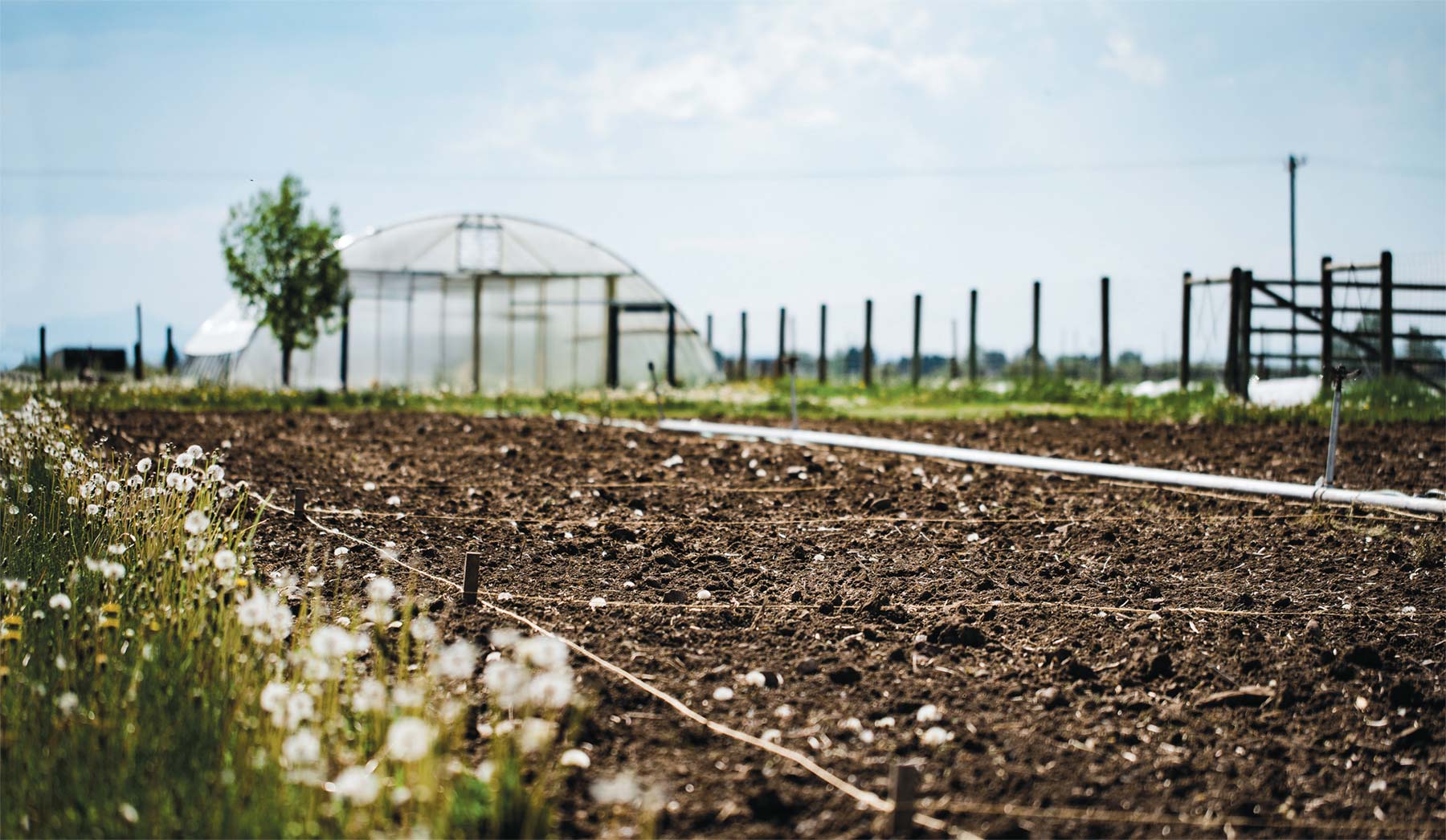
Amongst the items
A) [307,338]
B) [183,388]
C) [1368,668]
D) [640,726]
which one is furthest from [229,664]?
[307,338]

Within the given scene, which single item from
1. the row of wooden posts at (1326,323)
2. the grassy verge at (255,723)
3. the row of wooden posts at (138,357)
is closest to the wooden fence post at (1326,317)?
the row of wooden posts at (1326,323)

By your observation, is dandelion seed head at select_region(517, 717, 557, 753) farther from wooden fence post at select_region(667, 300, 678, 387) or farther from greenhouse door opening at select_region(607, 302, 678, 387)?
wooden fence post at select_region(667, 300, 678, 387)

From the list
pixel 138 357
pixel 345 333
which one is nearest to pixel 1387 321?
pixel 345 333

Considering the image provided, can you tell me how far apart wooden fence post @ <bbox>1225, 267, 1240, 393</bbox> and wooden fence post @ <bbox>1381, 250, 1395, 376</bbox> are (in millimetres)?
1591

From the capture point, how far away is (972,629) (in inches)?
146

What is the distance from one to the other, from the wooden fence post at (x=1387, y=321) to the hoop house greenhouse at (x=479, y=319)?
11.3m

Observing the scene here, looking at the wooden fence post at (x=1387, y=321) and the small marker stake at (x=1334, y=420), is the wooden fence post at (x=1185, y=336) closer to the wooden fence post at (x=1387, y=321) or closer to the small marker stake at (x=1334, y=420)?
the wooden fence post at (x=1387, y=321)

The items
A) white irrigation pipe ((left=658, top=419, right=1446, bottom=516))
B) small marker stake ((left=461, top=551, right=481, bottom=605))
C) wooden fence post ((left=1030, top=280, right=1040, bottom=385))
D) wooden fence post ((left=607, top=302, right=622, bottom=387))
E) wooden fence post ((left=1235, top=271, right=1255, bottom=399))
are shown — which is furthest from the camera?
wooden fence post ((left=607, top=302, right=622, bottom=387))

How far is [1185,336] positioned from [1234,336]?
951mm

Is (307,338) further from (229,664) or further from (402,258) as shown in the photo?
(229,664)

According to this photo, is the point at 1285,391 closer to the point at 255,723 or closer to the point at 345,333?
the point at 255,723

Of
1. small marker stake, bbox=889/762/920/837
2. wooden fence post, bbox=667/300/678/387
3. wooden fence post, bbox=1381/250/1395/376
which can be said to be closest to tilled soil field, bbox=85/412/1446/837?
small marker stake, bbox=889/762/920/837

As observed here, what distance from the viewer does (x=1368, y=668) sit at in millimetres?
3475

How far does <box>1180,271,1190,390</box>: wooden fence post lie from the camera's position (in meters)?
15.7
